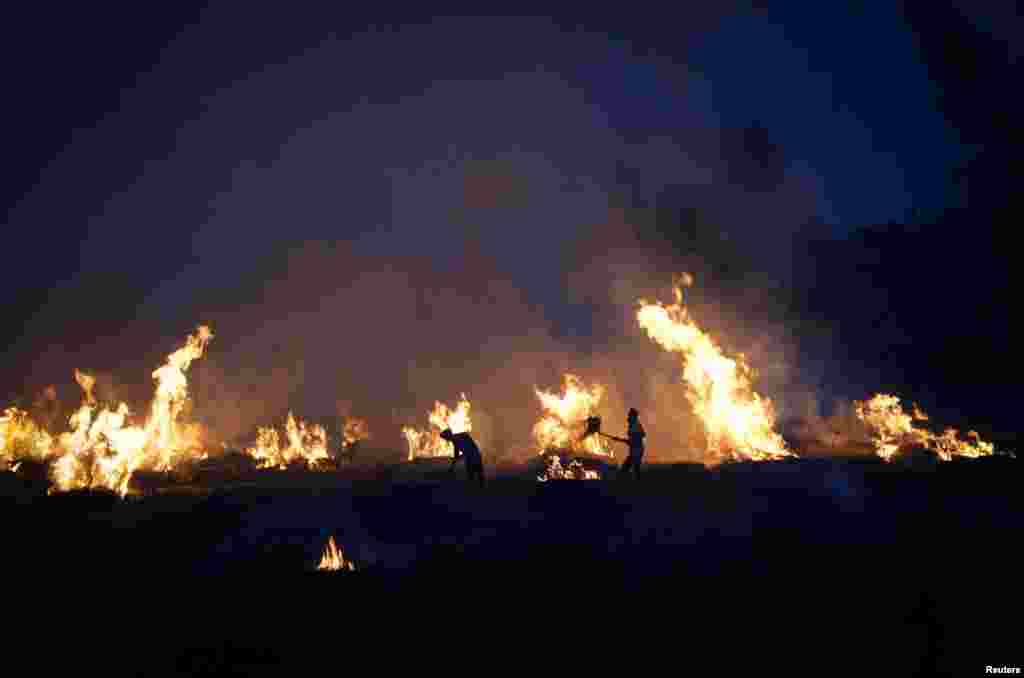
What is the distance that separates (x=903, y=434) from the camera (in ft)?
98.0

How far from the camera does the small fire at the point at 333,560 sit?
10.9m

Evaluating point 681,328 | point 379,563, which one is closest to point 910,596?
point 379,563

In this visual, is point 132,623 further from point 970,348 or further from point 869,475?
point 970,348

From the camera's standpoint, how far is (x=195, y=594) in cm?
996

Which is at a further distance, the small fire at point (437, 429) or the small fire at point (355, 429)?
Result: the small fire at point (355, 429)

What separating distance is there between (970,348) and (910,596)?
33832mm

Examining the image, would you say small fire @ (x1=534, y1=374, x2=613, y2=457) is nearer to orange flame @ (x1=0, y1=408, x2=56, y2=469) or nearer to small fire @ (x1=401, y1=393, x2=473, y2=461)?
small fire @ (x1=401, y1=393, x2=473, y2=461)

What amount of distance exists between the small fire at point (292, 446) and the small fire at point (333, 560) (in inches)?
693

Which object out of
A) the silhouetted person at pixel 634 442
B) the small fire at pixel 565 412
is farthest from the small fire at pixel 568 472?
→ the small fire at pixel 565 412

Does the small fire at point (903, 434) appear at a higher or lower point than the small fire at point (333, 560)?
higher

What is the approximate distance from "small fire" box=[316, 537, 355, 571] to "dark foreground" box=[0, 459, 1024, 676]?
21cm

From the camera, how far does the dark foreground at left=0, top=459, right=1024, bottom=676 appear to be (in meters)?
7.86

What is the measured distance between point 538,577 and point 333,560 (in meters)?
4.00

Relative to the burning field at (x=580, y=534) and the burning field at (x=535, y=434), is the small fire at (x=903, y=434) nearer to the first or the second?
the burning field at (x=535, y=434)
